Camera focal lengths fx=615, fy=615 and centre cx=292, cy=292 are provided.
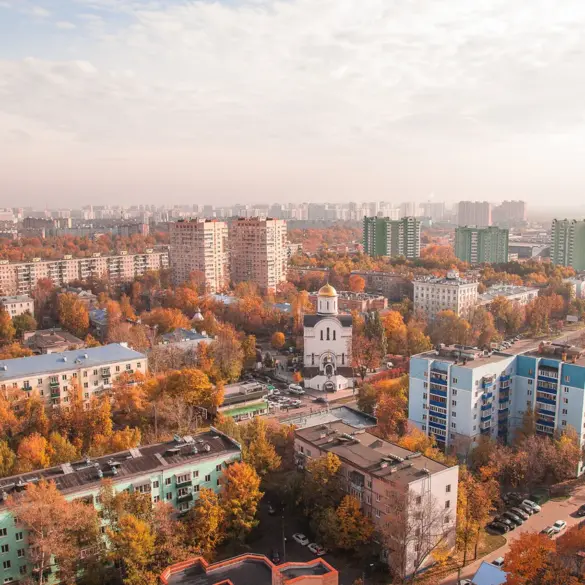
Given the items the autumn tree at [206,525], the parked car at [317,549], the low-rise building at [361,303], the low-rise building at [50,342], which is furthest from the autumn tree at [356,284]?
the autumn tree at [206,525]

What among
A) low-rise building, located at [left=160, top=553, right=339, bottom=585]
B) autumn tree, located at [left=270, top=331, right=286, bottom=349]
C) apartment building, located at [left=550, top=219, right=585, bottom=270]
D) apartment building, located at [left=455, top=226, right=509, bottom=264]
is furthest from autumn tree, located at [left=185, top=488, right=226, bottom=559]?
apartment building, located at [left=455, top=226, right=509, bottom=264]

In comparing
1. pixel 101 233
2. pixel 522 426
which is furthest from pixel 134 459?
pixel 101 233

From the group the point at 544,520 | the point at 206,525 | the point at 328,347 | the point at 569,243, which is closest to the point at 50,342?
the point at 328,347

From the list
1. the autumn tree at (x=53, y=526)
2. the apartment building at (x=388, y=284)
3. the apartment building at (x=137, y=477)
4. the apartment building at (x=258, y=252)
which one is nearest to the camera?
the autumn tree at (x=53, y=526)

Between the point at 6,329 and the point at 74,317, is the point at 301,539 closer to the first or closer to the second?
the point at 74,317

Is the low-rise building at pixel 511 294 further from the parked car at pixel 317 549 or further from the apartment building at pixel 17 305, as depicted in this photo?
the apartment building at pixel 17 305

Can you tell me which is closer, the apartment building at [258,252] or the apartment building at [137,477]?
the apartment building at [137,477]

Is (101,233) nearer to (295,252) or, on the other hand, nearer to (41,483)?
(295,252)
